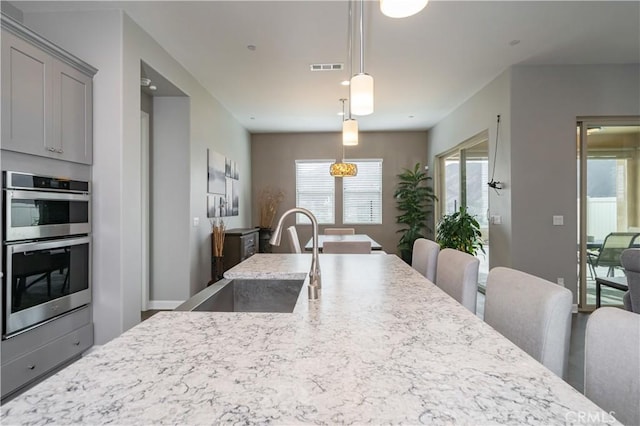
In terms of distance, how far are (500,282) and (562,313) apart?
29cm

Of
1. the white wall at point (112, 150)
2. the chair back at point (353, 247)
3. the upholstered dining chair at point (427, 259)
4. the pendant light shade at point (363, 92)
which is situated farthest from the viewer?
the chair back at point (353, 247)

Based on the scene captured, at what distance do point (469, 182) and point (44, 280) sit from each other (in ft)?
17.4

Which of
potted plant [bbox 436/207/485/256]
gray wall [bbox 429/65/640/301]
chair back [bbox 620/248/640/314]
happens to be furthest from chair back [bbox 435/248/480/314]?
potted plant [bbox 436/207/485/256]

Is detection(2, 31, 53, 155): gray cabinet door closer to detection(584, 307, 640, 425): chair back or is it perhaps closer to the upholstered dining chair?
the upholstered dining chair

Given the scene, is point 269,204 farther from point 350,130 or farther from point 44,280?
point 44,280

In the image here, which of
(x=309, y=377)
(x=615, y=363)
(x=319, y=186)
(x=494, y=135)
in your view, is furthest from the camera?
(x=319, y=186)

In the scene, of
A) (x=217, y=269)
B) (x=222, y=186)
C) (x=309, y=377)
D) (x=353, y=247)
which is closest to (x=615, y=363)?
(x=309, y=377)

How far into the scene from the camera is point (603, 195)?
3977mm

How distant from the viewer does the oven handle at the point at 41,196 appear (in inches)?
78.8

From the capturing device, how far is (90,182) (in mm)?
2684

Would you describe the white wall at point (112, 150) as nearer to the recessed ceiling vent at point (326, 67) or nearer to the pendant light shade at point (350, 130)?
the recessed ceiling vent at point (326, 67)

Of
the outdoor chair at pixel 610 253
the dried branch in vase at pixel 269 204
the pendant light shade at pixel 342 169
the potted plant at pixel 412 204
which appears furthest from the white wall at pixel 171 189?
the outdoor chair at pixel 610 253

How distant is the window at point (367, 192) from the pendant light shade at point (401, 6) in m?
6.06

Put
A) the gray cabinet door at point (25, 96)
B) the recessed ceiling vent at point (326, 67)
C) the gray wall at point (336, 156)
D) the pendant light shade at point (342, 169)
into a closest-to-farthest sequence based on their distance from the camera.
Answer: the gray cabinet door at point (25, 96) < the recessed ceiling vent at point (326, 67) < the pendant light shade at point (342, 169) < the gray wall at point (336, 156)
